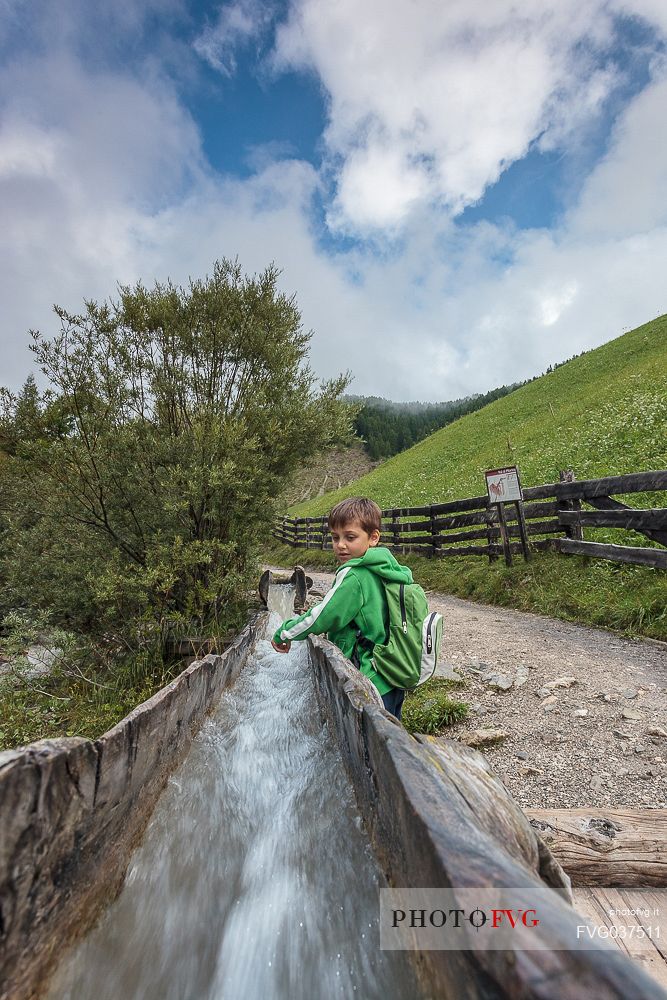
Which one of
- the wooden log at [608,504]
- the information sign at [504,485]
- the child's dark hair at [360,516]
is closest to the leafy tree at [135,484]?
the child's dark hair at [360,516]

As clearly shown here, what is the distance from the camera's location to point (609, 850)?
5.51 ft

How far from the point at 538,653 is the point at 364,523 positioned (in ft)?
9.45

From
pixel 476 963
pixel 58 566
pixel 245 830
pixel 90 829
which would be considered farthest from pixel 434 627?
pixel 58 566

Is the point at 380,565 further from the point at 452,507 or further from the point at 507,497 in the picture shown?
Result: the point at 452,507

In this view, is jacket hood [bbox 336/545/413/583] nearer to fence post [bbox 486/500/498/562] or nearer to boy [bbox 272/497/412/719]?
boy [bbox 272/497/412/719]

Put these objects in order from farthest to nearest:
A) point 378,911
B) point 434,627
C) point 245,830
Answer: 1. point 434,627
2. point 245,830
3. point 378,911

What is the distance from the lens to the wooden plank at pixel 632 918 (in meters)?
1.32

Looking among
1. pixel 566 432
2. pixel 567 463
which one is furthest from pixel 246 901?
pixel 566 432

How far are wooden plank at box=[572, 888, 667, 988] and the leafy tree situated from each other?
5103 millimetres

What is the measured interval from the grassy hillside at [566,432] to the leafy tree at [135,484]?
25.2 feet

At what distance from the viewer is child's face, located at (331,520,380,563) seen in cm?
320

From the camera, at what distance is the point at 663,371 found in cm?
1664

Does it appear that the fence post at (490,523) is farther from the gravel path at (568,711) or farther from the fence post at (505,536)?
the gravel path at (568,711)

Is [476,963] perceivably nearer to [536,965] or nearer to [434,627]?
[536,965]
